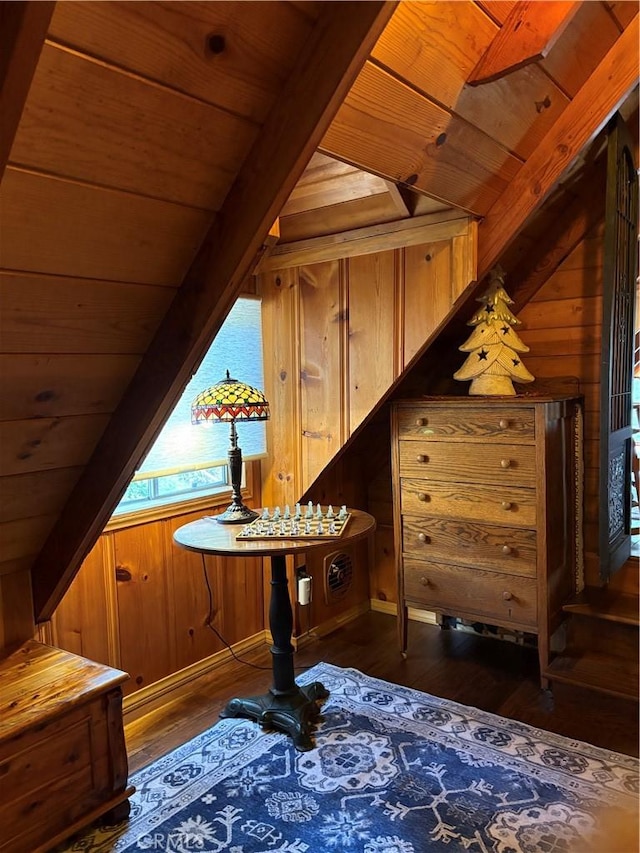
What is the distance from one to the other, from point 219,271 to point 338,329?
1302 millimetres

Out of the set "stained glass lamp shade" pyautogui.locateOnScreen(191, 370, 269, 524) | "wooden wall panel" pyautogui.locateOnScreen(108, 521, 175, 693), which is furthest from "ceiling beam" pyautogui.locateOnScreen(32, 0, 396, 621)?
"stained glass lamp shade" pyautogui.locateOnScreen(191, 370, 269, 524)

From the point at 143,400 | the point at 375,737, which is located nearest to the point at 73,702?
the point at 143,400

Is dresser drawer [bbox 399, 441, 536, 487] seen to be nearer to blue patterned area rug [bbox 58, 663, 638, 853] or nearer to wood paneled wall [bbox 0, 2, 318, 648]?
blue patterned area rug [bbox 58, 663, 638, 853]

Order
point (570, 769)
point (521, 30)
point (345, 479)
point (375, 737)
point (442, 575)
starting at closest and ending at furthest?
point (521, 30) → point (570, 769) → point (375, 737) → point (442, 575) → point (345, 479)

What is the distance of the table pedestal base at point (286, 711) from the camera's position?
219 centimetres

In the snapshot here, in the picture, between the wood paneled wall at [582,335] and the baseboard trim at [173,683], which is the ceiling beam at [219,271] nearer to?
the baseboard trim at [173,683]

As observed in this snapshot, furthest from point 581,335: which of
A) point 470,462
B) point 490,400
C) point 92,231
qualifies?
point 92,231

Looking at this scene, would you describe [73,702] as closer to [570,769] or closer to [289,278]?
[570,769]

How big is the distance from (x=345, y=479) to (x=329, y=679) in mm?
1046

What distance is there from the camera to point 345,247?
254 cm

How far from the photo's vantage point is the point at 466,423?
253cm

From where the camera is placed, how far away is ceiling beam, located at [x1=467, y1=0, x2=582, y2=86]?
145 cm

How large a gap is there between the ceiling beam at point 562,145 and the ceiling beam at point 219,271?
117 cm

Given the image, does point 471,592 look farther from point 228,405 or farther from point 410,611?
point 228,405
